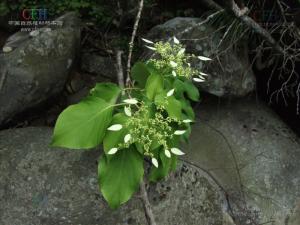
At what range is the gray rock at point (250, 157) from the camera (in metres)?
2.55

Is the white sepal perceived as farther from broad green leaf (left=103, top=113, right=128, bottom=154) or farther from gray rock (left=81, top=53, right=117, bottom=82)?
broad green leaf (left=103, top=113, right=128, bottom=154)

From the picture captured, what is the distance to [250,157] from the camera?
2670 mm

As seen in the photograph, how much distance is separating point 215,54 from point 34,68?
3.47 feet

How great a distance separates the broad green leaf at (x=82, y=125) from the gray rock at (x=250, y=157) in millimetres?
1211

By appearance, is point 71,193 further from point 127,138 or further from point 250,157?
point 250,157

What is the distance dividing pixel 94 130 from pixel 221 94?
4.17ft

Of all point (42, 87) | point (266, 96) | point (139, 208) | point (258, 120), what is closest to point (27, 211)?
point (139, 208)

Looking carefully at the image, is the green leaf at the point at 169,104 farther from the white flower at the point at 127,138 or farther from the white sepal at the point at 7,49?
the white sepal at the point at 7,49

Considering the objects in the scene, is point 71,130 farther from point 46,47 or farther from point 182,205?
point 46,47

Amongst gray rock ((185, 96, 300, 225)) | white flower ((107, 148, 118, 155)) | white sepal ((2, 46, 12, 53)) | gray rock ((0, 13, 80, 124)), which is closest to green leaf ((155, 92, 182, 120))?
white flower ((107, 148, 118, 155))

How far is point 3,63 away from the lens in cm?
256

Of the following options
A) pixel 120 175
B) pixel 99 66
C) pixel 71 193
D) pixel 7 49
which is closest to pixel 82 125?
pixel 120 175

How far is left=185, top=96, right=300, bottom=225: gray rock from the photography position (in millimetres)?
2549

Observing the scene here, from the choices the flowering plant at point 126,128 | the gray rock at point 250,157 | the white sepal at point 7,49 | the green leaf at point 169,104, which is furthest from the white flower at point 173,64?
the white sepal at point 7,49
